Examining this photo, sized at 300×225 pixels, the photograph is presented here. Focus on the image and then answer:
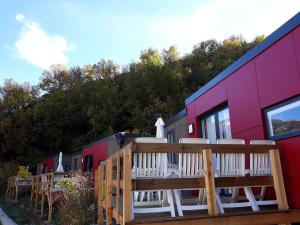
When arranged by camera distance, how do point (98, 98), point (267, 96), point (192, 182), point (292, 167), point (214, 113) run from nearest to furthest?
point (192, 182) → point (292, 167) → point (267, 96) → point (214, 113) → point (98, 98)

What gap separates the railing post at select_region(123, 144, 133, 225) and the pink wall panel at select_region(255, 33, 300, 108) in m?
2.91

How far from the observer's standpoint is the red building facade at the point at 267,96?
185 inches

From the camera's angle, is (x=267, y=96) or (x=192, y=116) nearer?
(x=267, y=96)

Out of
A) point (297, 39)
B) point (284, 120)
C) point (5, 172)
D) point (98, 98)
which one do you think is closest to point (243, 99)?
point (284, 120)

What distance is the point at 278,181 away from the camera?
13.7 feet

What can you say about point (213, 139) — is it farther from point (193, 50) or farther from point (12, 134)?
point (12, 134)

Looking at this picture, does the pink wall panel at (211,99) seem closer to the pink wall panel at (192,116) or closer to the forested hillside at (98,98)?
the pink wall panel at (192,116)

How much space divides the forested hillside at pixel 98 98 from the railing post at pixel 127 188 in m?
20.5

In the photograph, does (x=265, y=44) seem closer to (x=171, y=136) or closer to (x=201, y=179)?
(x=201, y=179)

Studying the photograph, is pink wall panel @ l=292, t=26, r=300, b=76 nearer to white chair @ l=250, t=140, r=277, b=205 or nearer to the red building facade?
the red building facade

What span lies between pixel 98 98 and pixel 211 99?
21.8 metres

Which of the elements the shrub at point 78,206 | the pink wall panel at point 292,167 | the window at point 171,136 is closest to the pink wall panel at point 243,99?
the pink wall panel at point 292,167

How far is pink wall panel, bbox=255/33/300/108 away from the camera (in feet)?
15.8

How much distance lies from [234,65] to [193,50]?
2442cm
